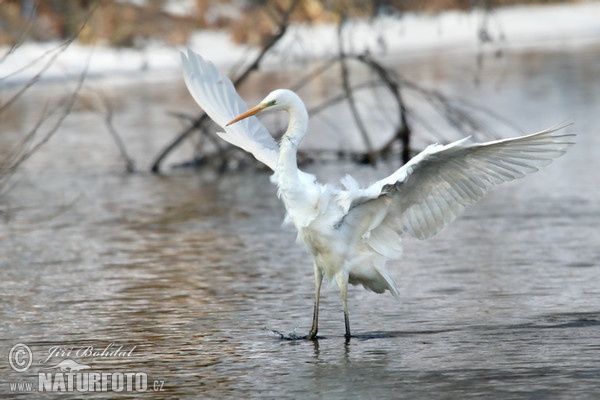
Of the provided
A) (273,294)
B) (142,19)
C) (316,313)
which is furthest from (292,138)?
(142,19)

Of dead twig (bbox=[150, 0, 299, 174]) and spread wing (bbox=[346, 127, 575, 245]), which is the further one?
dead twig (bbox=[150, 0, 299, 174])

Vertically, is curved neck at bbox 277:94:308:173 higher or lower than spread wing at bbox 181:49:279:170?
lower

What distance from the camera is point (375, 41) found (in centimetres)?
3856

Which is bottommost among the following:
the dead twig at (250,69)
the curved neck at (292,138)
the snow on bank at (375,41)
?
the curved neck at (292,138)

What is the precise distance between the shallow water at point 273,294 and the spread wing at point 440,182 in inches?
27.5

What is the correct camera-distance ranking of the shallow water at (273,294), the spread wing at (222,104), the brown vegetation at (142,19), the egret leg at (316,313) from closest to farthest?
the shallow water at (273,294) → the egret leg at (316,313) → the spread wing at (222,104) → the brown vegetation at (142,19)

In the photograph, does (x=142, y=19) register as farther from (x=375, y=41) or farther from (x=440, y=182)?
(x=440, y=182)

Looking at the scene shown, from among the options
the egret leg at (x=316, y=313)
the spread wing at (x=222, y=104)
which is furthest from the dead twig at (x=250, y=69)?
the egret leg at (x=316, y=313)

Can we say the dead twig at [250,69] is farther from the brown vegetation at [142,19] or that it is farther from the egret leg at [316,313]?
the brown vegetation at [142,19]

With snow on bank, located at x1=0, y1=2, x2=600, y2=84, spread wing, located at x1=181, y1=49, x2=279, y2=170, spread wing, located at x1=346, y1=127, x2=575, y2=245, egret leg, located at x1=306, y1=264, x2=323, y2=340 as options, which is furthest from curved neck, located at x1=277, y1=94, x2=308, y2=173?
snow on bank, located at x1=0, y1=2, x2=600, y2=84

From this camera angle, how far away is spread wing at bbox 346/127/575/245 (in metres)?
7.48

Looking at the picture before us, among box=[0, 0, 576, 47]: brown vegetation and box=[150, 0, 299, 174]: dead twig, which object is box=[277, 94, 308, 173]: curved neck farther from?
box=[0, 0, 576, 47]: brown vegetation

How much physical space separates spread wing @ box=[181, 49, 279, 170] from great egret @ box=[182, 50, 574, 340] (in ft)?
2.65

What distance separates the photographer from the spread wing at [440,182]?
7484mm
